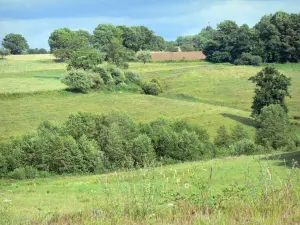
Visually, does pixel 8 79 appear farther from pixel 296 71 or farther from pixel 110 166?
pixel 296 71

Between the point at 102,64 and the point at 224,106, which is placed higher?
the point at 102,64

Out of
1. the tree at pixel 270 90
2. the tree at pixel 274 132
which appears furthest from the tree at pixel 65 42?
the tree at pixel 274 132

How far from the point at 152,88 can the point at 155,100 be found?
9357 mm

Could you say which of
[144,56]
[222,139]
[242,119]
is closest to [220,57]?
[144,56]

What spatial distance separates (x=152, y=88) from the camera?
92.4 m

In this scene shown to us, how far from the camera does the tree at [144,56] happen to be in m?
148

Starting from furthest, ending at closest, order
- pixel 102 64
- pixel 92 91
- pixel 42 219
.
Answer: pixel 102 64
pixel 92 91
pixel 42 219

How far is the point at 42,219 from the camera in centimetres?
644

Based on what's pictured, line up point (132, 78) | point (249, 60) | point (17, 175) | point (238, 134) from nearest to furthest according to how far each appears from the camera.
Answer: point (17, 175), point (238, 134), point (132, 78), point (249, 60)

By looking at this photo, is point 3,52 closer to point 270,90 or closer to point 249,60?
point 249,60

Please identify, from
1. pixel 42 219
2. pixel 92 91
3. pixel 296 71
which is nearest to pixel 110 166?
pixel 42 219

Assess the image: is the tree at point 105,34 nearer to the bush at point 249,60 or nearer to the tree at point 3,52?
the tree at point 3,52

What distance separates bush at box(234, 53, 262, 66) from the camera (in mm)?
133000

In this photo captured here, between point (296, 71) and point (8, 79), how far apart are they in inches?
3178
